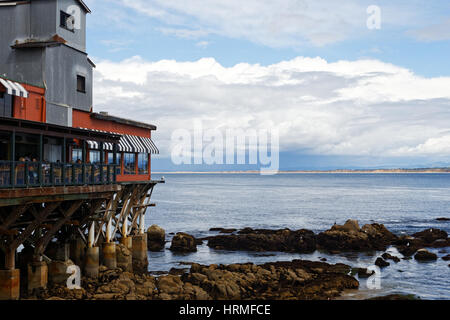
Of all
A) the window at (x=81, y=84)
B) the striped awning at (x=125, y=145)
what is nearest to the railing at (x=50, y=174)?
the striped awning at (x=125, y=145)

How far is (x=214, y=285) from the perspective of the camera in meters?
25.6

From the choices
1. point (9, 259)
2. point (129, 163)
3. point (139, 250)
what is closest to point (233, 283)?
point (139, 250)

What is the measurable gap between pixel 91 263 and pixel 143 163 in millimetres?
9835

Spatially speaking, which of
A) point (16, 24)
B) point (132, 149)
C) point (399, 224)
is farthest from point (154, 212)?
point (16, 24)

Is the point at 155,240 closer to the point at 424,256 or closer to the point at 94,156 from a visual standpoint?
the point at 94,156

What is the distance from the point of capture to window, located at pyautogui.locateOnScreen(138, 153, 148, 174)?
3453 cm

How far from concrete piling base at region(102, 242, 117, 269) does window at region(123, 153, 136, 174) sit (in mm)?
5109

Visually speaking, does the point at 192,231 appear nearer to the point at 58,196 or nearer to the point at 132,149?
the point at 132,149

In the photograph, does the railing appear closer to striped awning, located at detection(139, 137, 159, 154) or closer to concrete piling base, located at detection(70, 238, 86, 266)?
concrete piling base, located at detection(70, 238, 86, 266)

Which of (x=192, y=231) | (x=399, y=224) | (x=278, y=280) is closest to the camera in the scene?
(x=278, y=280)

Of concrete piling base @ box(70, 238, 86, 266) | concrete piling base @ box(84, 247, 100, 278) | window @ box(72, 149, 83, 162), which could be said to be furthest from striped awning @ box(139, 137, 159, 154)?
concrete piling base @ box(84, 247, 100, 278)

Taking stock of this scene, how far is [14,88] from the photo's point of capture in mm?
23766
